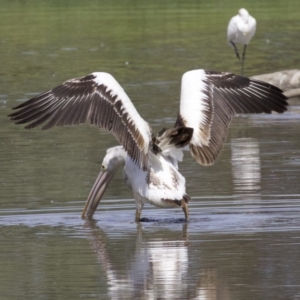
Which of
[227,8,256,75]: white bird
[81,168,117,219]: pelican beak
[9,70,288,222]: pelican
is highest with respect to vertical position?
[227,8,256,75]: white bird

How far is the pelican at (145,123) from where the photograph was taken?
10234 mm

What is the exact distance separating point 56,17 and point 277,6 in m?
7.52

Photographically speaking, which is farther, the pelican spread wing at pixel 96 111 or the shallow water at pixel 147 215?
the pelican spread wing at pixel 96 111

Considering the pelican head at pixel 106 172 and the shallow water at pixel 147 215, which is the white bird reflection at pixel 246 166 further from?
the pelican head at pixel 106 172

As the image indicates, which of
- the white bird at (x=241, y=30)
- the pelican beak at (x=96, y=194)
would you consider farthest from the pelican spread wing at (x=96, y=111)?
the white bird at (x=241, y=30)

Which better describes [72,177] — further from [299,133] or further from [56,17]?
[56,17]

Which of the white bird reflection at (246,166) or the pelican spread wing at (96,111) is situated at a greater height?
the pelican spread wing at (96,111)

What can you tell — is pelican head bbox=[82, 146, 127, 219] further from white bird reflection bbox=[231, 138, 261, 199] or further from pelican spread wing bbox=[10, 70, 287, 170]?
white bird reflection bbox=[231, 138, 261, 199]

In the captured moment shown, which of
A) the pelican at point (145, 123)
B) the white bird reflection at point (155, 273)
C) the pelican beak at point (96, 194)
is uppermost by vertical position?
the pelican at point (145, 123)

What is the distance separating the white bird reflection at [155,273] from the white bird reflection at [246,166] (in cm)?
214

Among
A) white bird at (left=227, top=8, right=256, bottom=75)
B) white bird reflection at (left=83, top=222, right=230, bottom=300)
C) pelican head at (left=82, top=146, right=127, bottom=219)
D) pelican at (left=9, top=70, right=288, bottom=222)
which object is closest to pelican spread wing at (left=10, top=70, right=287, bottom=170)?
pelican at (left=9, top=70, right=288, bottom=222)

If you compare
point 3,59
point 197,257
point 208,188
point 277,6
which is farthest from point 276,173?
point 277,6

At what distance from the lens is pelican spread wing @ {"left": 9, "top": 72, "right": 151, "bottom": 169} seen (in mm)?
10242

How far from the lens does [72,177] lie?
499 inches
